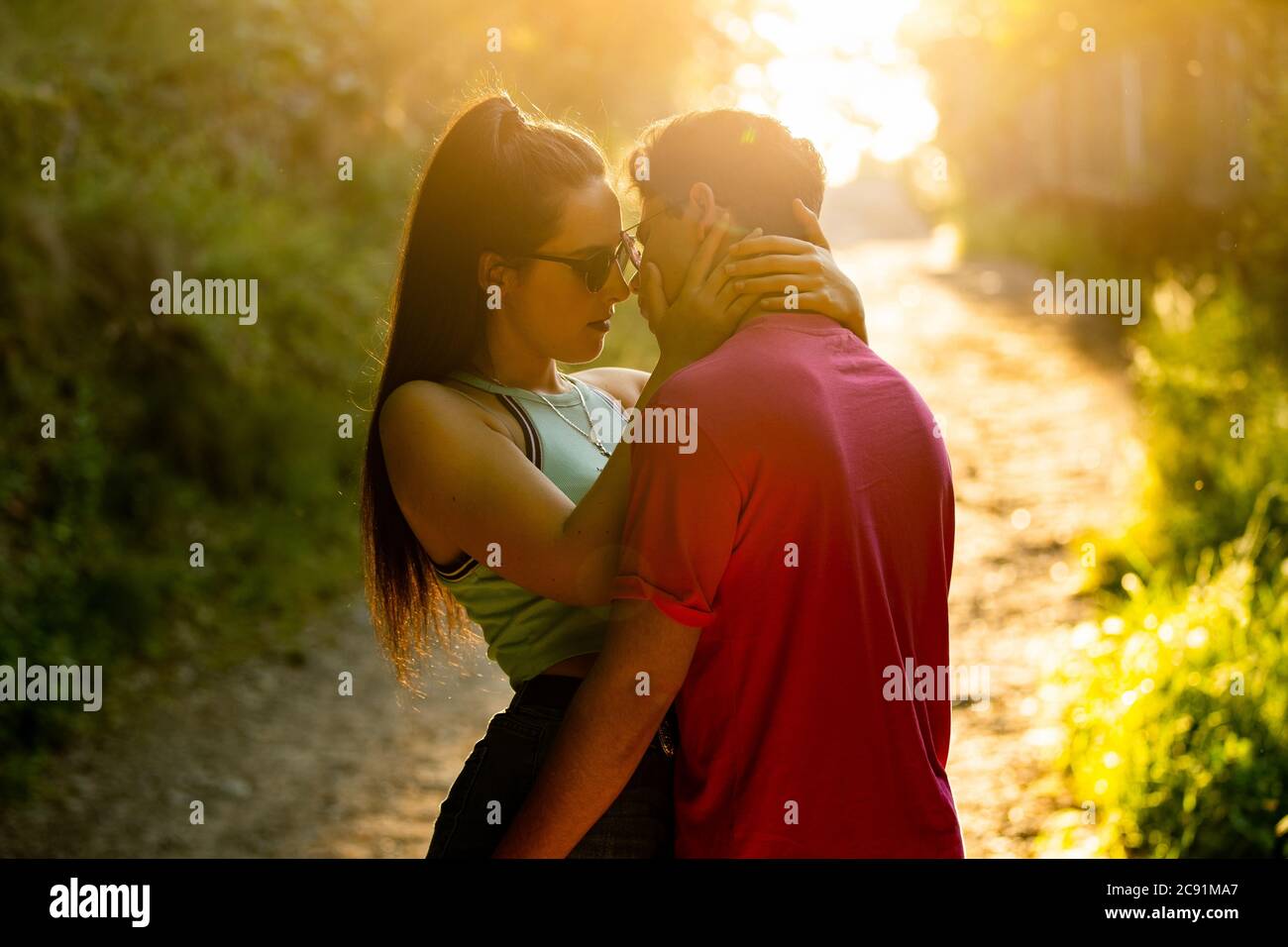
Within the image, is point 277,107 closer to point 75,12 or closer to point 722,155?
point 75,12

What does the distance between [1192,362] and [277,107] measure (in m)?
8.11

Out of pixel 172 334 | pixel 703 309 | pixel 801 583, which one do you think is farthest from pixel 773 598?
pixel 172 334

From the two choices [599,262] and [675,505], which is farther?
[599,262]

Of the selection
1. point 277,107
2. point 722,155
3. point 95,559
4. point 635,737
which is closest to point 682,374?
point 722,155

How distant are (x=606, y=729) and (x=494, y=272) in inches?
36.4

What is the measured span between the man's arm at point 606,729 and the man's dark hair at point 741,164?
2.26 feet

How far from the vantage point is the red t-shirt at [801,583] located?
5.84 feet

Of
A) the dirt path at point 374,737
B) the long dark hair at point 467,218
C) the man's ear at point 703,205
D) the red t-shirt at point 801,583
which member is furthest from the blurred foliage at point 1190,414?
the long dark hair at point 467,218

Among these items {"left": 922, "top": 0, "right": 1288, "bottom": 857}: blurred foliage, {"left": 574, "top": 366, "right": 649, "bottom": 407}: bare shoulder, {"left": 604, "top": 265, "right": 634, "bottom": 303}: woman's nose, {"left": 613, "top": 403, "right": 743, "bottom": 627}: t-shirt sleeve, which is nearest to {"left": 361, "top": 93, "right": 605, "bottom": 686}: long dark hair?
{"left": 604, "top": 265, "right": 634, "bottom": 303}: woman's nose

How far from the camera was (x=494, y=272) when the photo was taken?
2.34m

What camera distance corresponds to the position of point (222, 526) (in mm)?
7598

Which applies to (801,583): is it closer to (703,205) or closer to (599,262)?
(703,205)

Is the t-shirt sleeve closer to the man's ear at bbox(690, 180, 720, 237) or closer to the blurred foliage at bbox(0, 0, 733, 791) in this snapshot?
the man's ear at bbox(690, 180, 720, 237)

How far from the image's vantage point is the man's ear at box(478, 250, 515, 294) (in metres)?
2.33
